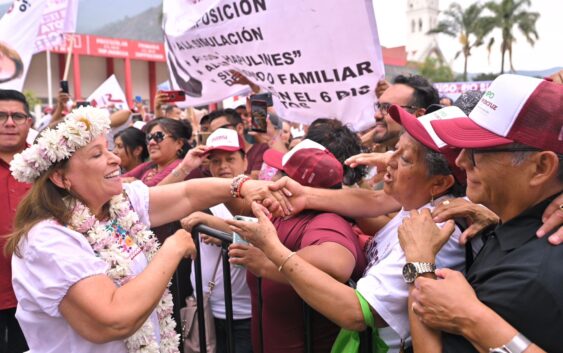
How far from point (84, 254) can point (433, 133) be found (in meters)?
1.52

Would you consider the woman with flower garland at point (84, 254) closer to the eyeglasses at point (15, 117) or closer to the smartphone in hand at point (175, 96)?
the eyeglasses at point (15, 117)

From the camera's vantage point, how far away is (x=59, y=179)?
2168mm

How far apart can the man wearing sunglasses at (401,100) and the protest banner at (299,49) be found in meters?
0.10

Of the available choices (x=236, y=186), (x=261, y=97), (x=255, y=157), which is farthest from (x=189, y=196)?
(x=255, y=157)

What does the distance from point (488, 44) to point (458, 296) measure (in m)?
55.4

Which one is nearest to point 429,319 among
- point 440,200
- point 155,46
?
point 440,200

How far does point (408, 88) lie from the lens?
360cm

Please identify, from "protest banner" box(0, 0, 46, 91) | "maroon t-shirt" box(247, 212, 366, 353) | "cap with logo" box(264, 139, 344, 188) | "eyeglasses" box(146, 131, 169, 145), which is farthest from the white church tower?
"maroon t-shirt" box(247, 212, 366, 353)

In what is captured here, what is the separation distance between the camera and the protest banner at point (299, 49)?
11.2ft

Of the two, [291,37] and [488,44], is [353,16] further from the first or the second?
[488,44]

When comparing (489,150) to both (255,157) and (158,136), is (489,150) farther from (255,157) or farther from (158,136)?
(255,157)

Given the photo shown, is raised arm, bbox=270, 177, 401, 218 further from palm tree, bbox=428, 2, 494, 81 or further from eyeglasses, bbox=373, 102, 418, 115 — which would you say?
palm tree, bbox=428, 2, 494, 81

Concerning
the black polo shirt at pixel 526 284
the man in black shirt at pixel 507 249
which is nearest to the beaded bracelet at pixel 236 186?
the man in black shirt at pixel 507 249

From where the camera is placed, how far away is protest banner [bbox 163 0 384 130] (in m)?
3.42
